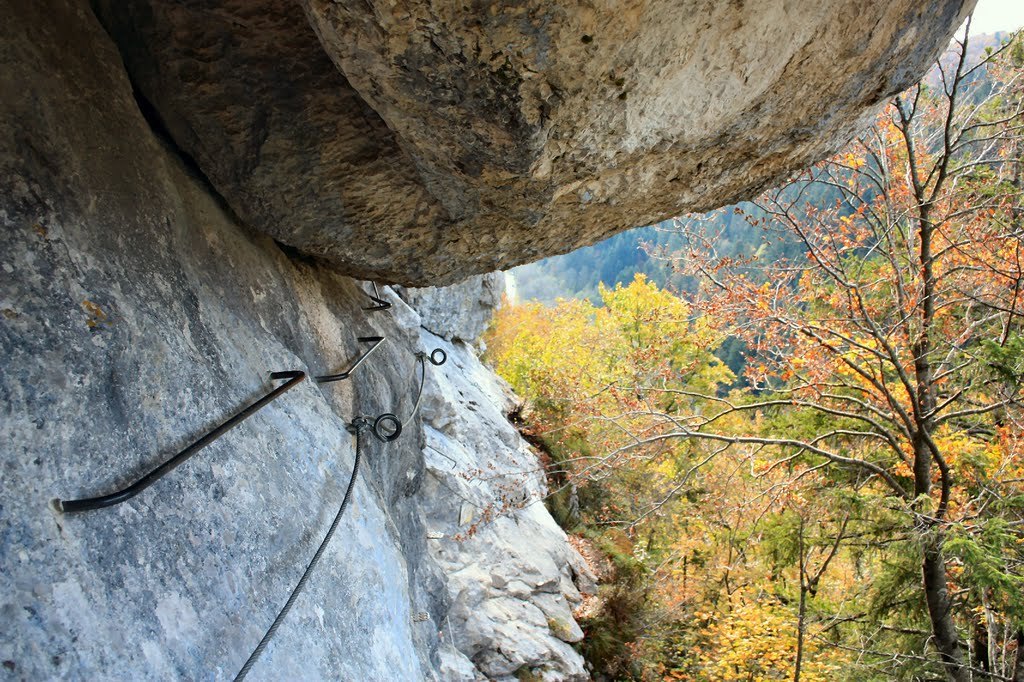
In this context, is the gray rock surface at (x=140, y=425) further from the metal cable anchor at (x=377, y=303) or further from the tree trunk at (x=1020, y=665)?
the tree trunk at (x=1020, y=665)

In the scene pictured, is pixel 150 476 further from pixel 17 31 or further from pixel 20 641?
pixel 17 31

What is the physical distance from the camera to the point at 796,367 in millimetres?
7984

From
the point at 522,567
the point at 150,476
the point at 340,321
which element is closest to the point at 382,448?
the point at 340,321

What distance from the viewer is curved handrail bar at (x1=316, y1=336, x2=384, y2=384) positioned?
11.2ft

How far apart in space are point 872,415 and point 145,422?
9.07 meters

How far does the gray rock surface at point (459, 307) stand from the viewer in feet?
46.1

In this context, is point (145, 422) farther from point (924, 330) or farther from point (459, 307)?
point (459, 307)

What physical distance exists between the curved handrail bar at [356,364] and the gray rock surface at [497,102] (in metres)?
0.58

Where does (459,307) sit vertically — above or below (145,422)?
above

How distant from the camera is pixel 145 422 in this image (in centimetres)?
203

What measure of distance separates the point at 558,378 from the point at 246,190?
1291cm

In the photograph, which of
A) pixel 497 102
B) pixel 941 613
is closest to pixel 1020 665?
pixel 941 613

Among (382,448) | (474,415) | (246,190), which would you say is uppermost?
(474,415)

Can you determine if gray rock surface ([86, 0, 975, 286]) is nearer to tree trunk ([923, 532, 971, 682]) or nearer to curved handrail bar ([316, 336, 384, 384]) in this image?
curved handrail bar ([316, 336, 384, 384])
